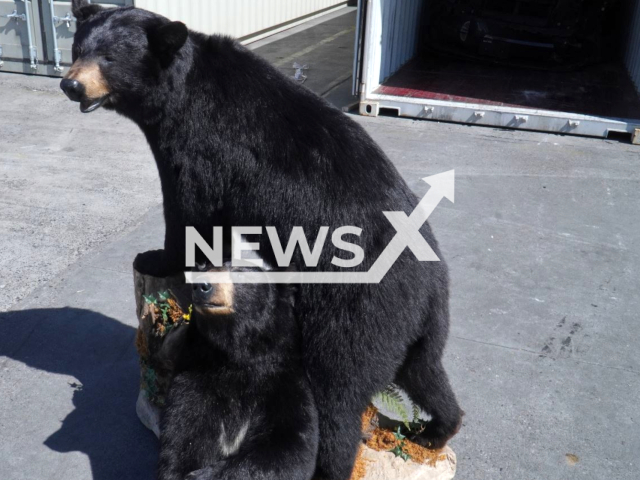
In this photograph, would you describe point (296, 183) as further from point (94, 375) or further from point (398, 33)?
point (398, 33)

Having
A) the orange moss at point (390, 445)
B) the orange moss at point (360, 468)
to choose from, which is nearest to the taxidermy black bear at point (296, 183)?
the orange moss at point (390, 445)

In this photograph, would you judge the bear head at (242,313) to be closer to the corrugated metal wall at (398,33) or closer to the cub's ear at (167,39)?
the cub's ear at (167,39)

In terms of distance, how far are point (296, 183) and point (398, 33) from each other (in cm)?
841

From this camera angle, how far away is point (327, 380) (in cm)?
300

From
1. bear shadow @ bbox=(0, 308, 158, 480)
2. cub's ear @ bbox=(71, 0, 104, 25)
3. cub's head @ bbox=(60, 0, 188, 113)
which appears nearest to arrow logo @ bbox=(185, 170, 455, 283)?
cub's head @ bbox=(60, 0, 188, 113)

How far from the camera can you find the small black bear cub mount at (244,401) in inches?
114

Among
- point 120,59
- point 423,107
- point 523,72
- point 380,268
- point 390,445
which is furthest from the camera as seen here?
point 523,72

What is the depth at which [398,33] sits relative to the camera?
10.8m

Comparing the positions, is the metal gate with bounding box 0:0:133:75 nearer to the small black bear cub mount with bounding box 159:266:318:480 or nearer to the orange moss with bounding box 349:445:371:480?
the small black bear cub mount with bounding box 159:266:318:480

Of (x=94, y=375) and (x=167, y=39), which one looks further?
(x=94, y=375)

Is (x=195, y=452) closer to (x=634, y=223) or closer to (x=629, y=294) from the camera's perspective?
(x=629, y=294)

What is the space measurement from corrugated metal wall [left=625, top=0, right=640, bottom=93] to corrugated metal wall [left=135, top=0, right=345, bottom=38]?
663 centimetres

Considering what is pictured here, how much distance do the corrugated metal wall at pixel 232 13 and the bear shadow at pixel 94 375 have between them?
6289 mm

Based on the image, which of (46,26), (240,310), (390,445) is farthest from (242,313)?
(46,26)
